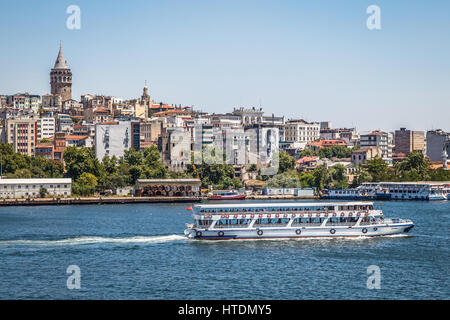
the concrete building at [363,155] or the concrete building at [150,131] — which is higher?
the concrete building at [150,131]

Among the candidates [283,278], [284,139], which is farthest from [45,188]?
[284,139]

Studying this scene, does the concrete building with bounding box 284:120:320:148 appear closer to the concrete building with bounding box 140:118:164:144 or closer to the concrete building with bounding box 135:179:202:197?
the concrete building with bounding box 140:118:164:144

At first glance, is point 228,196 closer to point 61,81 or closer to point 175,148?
point 175,148

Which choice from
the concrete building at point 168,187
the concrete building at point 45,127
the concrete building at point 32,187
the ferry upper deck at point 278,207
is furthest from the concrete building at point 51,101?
the ferry upper deck at point 278,207

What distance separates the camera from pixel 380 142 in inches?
4867

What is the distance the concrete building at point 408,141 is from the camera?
134 m

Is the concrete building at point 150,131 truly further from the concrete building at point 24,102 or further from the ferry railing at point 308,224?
the ferry railing at point 308,224

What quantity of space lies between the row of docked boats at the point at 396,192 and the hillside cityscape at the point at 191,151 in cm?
622

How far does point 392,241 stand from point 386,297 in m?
13.7

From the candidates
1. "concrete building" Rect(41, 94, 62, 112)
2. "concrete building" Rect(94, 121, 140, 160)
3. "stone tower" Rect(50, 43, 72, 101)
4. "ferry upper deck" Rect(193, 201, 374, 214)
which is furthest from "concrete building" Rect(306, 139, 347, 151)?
"ferry upper deck" Rect(193, 201, 374, 214)

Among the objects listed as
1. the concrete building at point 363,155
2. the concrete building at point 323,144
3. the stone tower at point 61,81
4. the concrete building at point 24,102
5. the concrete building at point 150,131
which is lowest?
the concrete building at point 363,155
